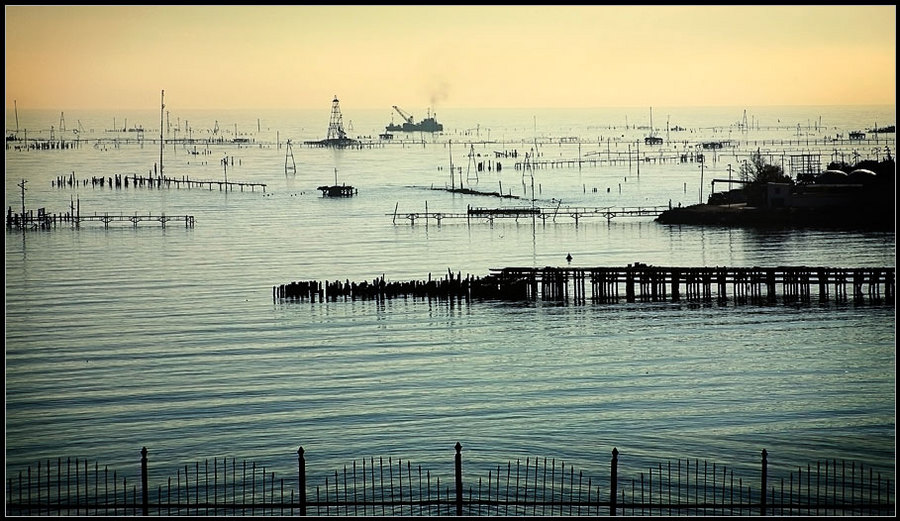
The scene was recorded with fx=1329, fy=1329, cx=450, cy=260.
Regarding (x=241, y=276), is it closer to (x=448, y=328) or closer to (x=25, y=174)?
(x=448, y=328)

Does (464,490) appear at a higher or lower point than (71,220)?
lower

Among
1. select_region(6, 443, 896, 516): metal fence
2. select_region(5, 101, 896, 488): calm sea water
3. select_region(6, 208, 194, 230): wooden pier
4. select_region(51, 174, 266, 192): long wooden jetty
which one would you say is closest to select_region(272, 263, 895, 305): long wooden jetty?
select_region(5, 101, 896, 488): calm sea water

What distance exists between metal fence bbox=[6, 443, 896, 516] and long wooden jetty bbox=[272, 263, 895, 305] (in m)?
32.0

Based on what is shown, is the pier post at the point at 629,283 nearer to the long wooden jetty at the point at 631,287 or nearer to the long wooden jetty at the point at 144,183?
the long wooden jetty at the point at 631,287

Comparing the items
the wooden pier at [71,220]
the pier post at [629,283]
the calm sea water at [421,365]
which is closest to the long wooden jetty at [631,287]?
the pier post at [629,283]

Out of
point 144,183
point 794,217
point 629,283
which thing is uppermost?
point 144,183

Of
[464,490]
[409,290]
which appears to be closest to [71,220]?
[409,290]

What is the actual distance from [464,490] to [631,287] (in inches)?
1435

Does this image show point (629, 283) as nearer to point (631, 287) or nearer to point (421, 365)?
point (631, 287)

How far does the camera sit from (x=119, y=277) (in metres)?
78.8

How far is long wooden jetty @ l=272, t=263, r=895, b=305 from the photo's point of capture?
64.4 metres

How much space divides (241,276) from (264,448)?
44.5 m

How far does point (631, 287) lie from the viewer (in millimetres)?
66312

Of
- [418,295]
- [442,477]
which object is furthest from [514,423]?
[418,295]
